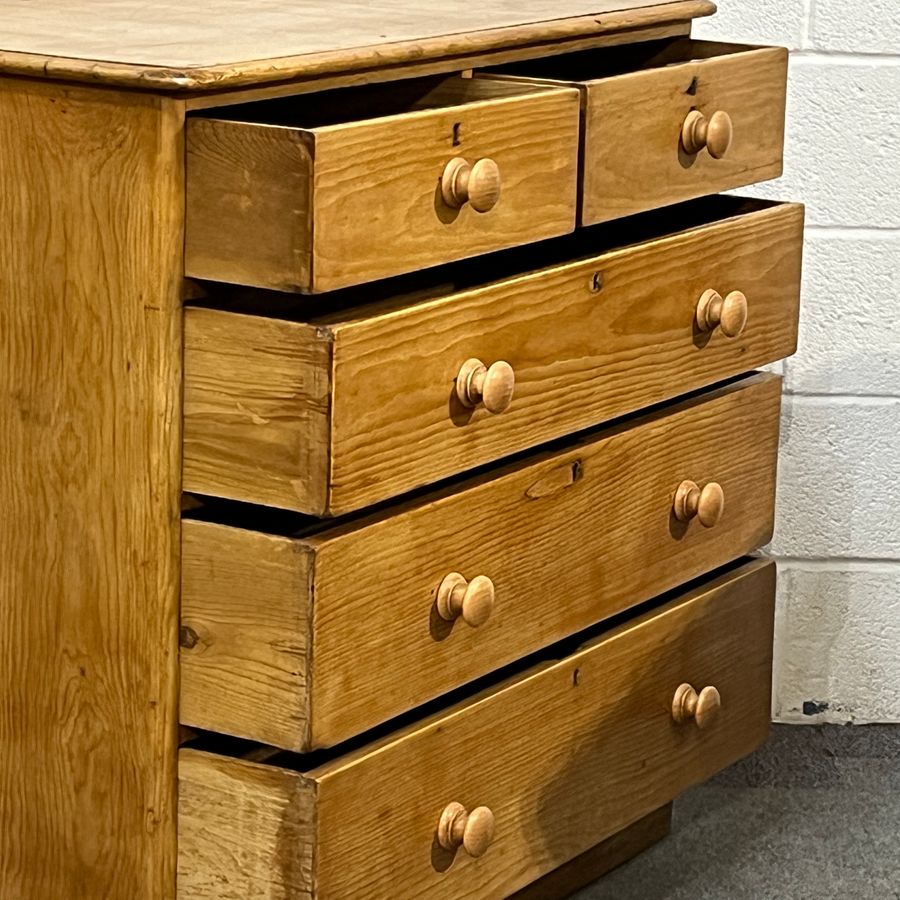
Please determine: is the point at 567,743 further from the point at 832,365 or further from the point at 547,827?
the point at 832,365

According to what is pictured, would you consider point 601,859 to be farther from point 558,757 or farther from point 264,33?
point 264,33

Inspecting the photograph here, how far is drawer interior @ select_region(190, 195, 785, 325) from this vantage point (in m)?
1.39

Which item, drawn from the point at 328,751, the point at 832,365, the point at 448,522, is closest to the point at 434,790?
the point at 328,751

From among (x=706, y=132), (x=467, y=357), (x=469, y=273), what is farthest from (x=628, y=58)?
(x=467, y=357)

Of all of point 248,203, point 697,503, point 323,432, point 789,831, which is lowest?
point 789,831

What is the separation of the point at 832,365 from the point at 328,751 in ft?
3.15

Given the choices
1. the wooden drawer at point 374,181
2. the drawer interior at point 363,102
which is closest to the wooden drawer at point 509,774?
the wooden drawer at point 374,181

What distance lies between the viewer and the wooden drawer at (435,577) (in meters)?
1.31

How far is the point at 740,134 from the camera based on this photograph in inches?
67.5

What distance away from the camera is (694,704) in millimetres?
1777

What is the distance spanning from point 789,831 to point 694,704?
0.92 ft

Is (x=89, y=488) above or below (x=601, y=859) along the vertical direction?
above

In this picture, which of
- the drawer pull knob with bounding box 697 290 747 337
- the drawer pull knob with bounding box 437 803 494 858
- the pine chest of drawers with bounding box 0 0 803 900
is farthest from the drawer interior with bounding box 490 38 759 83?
the drawer pull knob with bounding box 437 803 494 858

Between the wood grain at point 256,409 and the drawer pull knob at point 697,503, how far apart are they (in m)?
0.52
